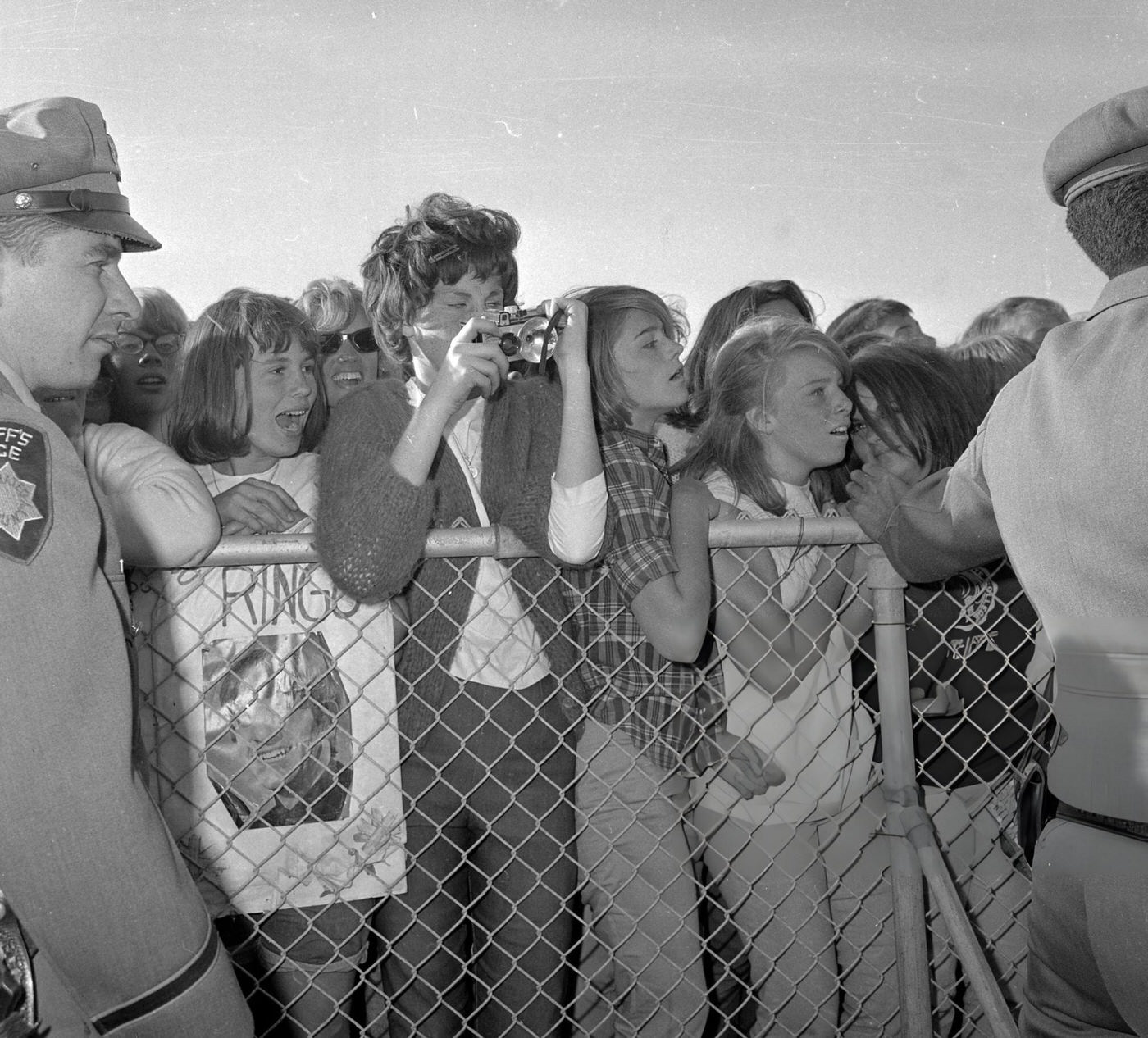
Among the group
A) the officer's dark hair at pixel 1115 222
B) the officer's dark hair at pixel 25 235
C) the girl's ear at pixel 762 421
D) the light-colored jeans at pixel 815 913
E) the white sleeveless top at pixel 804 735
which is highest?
the officer's dark hair at pixel 1115 222

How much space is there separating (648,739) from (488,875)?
42cm

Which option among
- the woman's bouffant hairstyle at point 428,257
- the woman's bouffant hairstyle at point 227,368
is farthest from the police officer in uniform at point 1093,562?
the woman's bouffant hairstyle at point 227,368

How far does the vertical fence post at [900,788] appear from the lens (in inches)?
80.0

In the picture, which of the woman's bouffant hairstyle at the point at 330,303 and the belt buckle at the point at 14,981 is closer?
the belt buckle at the point at 14,981

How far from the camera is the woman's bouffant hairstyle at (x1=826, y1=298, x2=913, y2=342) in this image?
396cm

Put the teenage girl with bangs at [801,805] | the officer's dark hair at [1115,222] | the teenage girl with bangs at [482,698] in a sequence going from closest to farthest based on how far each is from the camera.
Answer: the officer's dark hair at [1115,222] → the teenage girl with bangs at [482,698] → the teenage girl with bangs at [801,805]

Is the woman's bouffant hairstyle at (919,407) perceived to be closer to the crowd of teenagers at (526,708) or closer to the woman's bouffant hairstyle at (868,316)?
the crowd of teenagers at (526,708)

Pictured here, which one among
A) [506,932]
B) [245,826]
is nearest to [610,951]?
[506,932]

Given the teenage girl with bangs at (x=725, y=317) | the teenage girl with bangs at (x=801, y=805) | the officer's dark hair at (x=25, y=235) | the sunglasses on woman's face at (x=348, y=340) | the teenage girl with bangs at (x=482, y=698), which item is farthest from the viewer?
the sunglasses on woman's face at (x=348, y=340)

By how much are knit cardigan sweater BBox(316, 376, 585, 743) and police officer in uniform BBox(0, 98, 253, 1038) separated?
0.74m

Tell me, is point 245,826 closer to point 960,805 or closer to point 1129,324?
point 960,805

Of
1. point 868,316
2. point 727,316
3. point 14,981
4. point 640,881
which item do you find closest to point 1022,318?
point 868,316

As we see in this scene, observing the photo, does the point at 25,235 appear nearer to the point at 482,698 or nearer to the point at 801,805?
the point at 482,698

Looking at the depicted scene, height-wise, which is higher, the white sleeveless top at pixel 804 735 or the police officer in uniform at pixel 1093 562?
the police officer in uniform at pixel 1093 562
